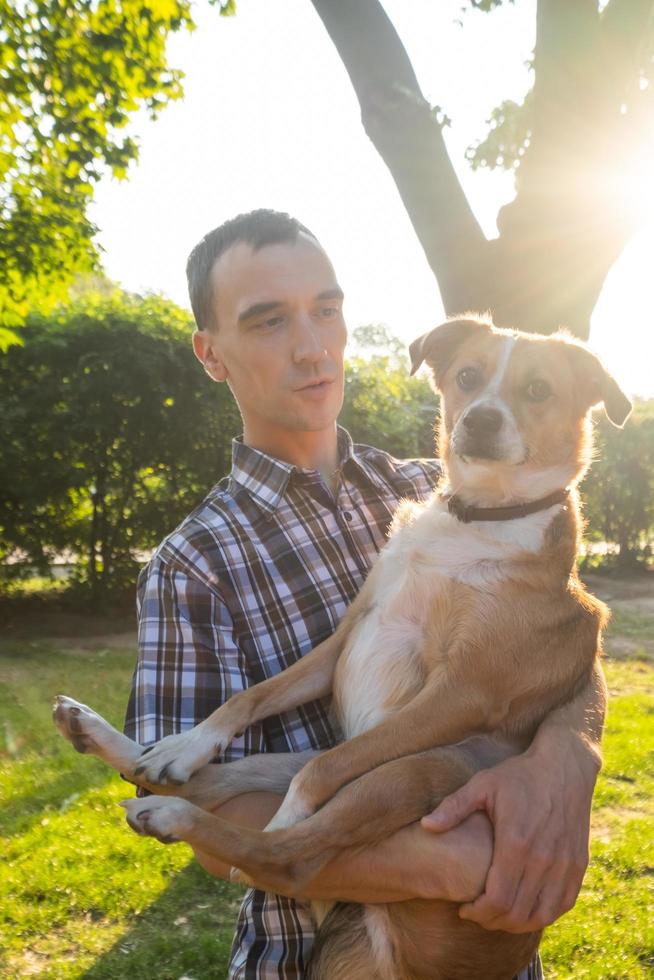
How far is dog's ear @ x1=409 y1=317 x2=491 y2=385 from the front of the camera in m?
2.94

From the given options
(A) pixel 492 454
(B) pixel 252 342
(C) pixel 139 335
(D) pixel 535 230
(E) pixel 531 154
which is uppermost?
(C) pixel 139 335

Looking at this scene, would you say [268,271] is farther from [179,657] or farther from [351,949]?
[351,949]

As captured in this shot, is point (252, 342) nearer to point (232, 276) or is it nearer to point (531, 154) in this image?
point (232, 276)

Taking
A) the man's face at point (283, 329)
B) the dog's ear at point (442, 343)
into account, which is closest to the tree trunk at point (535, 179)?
the dog's ear at point (442, 343)

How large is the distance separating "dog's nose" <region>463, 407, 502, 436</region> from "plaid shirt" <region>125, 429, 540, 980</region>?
1.25 ft

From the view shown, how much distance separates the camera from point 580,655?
2234 mm

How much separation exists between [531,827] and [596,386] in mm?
1608

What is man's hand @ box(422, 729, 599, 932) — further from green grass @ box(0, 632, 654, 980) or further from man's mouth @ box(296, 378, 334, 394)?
green grass @ box(0, 632, 654, 980)

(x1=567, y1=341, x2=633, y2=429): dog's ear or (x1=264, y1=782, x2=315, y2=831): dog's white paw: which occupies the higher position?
(x1=567, y1=341, x2=633, y2=429): dog's ear

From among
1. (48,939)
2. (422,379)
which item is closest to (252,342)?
(48,939)

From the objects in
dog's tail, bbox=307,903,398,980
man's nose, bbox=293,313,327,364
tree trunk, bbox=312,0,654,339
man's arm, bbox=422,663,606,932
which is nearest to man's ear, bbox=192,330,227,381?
man's nose, bbox=293,313,327,364

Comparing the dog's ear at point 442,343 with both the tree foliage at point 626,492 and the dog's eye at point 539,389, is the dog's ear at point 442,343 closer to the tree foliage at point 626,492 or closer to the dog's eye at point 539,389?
the dog's eye at point 539,389

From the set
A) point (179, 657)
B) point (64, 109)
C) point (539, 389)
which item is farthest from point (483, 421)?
point (64, 109)

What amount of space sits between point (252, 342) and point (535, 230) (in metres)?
2.15
